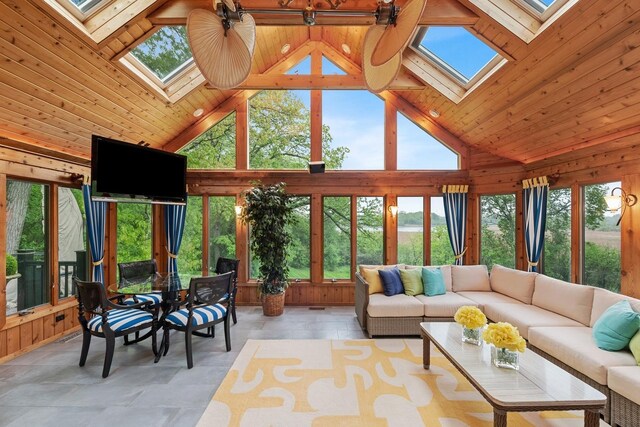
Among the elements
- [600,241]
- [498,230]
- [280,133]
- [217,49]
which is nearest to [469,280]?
[498,230]

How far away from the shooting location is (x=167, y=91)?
444 cm

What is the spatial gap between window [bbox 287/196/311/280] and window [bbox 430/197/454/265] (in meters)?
2.54

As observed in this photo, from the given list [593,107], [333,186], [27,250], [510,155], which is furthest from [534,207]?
[27,250]

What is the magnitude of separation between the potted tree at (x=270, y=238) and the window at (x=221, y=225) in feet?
2.90

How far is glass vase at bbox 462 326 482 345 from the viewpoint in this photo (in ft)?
9.09

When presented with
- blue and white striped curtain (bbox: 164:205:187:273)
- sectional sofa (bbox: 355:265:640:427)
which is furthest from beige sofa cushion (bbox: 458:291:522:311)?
blue and white striped curtain (bbox: 164:205:187:273)

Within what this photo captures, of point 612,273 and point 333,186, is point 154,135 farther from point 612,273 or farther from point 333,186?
point 612,273

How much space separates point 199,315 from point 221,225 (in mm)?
2699

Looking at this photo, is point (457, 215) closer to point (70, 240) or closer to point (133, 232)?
point (133, 232)

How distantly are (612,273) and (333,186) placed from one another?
4.36m

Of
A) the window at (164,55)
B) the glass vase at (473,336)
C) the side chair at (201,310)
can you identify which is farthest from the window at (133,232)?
the glass vase at (473,336)

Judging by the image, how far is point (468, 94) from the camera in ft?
14.0

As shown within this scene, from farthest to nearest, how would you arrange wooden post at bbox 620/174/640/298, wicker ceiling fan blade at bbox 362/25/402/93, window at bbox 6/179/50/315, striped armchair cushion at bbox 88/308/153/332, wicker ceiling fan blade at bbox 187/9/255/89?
window at bbox 6/179/50/315 < wooden post at bbox 620/174/640/298 < striped armchair cushion at bbox 88/308/153/332 < wicker ceiling fan blade at bbox 362/25/402/93 < wicker ceiling fan blade at bbox 187/9/255/89

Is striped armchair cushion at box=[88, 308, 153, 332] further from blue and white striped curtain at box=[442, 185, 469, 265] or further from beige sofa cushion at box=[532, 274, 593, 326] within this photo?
blue and white striped curtain at box=[442, 185, 469, 265]
